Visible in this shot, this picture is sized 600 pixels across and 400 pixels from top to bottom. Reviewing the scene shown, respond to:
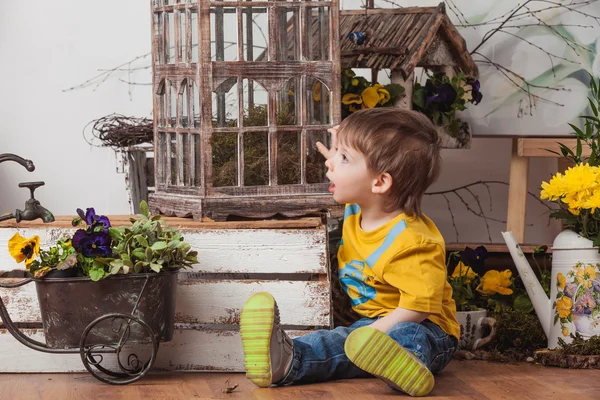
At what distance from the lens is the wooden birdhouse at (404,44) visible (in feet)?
6.90

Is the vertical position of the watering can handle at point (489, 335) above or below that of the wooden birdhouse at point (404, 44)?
below

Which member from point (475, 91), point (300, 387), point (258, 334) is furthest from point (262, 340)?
point (475, 91)

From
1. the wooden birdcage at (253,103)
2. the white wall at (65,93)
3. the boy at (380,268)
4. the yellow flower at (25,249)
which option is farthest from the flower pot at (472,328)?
the white wall at (65,93)

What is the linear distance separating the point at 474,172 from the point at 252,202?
114cm

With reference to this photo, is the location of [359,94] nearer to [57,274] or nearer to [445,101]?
[445,101]

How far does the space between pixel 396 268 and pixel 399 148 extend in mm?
239

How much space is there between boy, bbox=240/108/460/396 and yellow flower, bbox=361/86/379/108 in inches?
11.8

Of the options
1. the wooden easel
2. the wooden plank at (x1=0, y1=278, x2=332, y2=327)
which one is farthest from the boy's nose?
the wooden easel

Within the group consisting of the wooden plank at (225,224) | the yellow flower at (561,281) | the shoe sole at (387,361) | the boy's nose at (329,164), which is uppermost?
the boy's nose at (329,164)

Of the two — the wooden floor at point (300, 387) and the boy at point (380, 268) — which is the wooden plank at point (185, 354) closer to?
the wooden floor at point (300, 387)

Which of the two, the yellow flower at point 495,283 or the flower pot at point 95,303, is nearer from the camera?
the flower pot at point 95,303

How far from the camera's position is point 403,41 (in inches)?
84.1

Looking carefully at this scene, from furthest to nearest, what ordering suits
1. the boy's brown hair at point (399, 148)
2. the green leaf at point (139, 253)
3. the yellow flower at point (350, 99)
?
1. the yellow flower at point (350, 99)
2. the boy's brown hair at point (399, 148)
3. the green leaf at point (139, 253)

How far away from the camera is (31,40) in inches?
102
